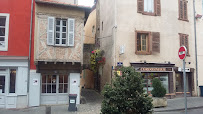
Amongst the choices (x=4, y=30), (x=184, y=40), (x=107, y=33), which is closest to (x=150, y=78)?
(x=184, y=40)

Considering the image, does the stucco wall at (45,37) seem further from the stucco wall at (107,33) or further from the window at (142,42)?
the window at (142,42)

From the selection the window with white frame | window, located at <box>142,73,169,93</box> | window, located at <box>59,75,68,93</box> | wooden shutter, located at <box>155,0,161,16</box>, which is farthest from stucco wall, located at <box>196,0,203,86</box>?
window, located at <box>59,75,68,93</box>

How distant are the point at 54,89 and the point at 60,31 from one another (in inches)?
147

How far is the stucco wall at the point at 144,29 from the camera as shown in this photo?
1318 cm

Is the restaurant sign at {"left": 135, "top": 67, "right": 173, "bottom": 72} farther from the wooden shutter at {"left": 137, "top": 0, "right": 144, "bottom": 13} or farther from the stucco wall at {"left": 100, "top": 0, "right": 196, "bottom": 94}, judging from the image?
the wooden shutter at {"left": 137, "top": 0, "right": 144, "bottom": 13}

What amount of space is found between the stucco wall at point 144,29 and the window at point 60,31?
3440 mm

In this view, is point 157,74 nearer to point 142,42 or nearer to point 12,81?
point 142,42

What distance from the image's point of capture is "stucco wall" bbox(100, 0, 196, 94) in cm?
1318

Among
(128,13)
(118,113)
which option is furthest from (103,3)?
(118,113)

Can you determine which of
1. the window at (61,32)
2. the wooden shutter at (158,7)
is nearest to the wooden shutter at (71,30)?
the window at (61,32)

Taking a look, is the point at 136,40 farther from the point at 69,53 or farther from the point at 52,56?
the point at 52,56

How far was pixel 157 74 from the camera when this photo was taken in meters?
13.7

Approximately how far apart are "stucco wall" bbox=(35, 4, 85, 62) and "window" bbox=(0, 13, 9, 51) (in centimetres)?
171

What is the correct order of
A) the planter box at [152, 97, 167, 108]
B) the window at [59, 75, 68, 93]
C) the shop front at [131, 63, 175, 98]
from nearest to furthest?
the planter box at [152, 97, 167, 108]
the window at [59, 75, 68, 93]
the shop front at [131, 63, 175, 98]
